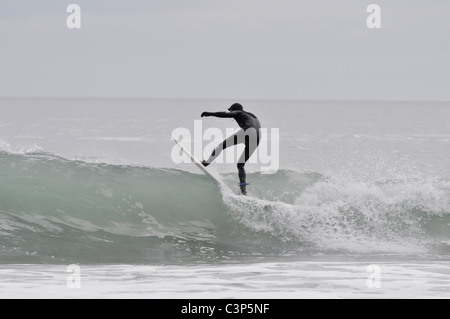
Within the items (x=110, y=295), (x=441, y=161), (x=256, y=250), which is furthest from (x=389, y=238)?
(x=441, y=161)

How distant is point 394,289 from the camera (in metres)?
7.79

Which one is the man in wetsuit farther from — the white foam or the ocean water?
the white foam

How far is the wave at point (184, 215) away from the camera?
11000 mm

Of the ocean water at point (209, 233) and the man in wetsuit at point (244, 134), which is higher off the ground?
the man in wetsuit at point (244, 134)

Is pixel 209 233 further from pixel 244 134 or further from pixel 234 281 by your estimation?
→ pixel 234 281

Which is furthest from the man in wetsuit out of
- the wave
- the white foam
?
the white foam

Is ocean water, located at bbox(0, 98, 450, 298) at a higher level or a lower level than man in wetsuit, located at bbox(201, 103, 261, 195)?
lower

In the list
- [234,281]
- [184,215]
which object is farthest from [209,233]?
[234,281]

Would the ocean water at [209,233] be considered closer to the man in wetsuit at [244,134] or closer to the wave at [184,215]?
the wave at [184,215]

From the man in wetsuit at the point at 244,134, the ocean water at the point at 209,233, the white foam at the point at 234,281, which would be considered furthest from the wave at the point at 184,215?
the white foam at the point at 234,281

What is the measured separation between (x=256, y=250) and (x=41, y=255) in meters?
3.32

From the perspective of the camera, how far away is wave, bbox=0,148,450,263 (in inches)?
433

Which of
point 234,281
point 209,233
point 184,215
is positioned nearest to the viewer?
point 234,281

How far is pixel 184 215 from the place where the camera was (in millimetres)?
13117
